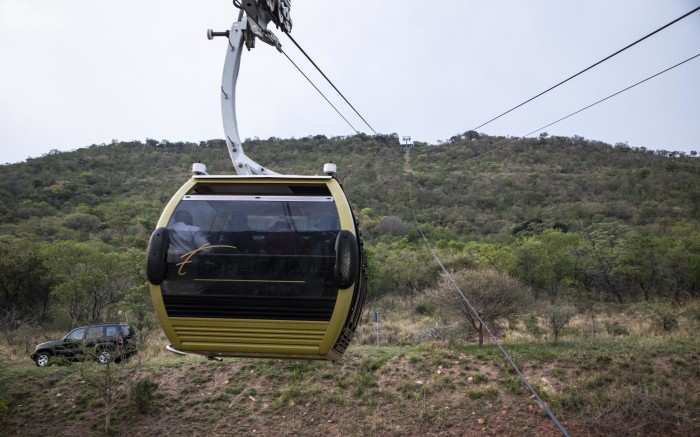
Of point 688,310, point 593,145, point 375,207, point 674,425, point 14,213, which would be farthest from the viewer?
point 593,145

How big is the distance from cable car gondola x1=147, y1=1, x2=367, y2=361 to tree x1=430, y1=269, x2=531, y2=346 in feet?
45.4

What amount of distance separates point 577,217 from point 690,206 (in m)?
9.21

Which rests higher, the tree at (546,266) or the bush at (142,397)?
the tree at (546,266)

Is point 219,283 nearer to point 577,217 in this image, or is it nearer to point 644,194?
point 577,217

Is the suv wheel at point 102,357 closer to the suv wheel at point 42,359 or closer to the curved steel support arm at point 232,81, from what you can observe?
the suv wheel at point 42,359

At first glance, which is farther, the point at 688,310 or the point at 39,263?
the point at 39,263

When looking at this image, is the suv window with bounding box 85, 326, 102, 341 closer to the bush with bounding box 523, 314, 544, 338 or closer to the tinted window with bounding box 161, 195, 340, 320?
the tinted window with bounding box 161, 195, 340, 320

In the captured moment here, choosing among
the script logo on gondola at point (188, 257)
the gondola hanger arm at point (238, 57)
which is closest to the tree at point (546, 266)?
the gondola hanger arm at point (238, 57)

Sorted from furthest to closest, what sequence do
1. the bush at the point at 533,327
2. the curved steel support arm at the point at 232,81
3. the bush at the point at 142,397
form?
the bush at the point at 533,327 → the bush at the point at 142,397 → the curved steel support arm at the point at 232,81

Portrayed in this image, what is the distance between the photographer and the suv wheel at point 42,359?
18.3m

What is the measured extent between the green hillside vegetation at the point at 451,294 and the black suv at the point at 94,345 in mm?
684

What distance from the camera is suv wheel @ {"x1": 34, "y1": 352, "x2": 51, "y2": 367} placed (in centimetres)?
1834

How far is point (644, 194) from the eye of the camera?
48.5 meters

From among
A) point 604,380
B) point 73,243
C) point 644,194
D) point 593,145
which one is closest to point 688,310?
point 604,380
